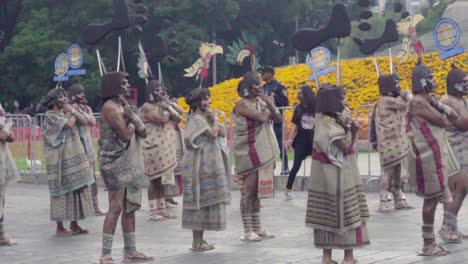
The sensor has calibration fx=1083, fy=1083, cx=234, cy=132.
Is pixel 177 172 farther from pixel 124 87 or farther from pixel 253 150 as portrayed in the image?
pixel 124 87

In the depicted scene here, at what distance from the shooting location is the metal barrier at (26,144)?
804 inches

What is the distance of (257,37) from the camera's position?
172 ft

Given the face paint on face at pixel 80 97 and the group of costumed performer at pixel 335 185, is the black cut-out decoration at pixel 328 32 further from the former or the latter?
the group of costumed performer at pixel 335 185

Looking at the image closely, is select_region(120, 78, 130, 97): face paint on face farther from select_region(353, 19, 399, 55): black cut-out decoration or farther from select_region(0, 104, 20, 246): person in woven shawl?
select_region(353, 19, 399, 55): black cut-out decoration

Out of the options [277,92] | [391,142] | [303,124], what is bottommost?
[391,142]

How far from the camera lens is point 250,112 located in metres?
11.9

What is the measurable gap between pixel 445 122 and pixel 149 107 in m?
4.85

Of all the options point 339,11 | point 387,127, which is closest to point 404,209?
point 387,127

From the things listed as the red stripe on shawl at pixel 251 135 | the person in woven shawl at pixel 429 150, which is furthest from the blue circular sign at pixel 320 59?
the person in woven shawl at pixel 429 150

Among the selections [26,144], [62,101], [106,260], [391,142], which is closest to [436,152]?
[106,260]

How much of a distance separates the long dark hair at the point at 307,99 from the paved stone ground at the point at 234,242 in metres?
1.35

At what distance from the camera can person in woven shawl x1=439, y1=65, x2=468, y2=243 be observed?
10680 mm

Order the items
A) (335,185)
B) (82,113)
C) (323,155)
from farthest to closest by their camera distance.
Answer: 1. (82,113)
2. (323,155)
3. (335,185)

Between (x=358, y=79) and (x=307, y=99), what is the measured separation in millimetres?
14207
